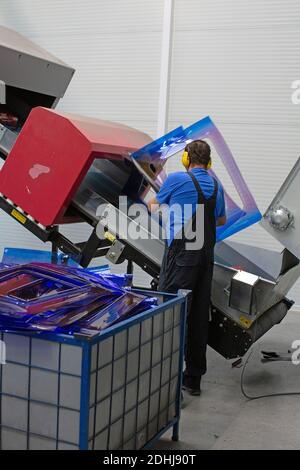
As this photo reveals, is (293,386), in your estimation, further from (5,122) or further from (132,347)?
(5,122)

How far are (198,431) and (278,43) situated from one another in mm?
4084

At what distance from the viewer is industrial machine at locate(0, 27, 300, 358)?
10.7 ft

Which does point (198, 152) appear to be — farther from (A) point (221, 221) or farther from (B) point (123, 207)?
(B) point (123, 207)

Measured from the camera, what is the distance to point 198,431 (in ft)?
9.19

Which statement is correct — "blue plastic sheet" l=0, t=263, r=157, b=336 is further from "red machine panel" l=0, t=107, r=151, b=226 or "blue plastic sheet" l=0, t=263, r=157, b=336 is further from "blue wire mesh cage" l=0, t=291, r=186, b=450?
"red machine panel" l=0, t=107, r=151, b=226

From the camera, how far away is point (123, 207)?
3.77 m

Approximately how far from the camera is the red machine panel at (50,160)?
327 centimetres

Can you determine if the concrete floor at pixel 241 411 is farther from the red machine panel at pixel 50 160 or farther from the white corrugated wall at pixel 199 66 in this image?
the white corrugated wall at pixel 199 66

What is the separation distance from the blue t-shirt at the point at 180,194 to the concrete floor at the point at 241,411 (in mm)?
979

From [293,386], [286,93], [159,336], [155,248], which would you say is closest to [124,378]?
[159,336]

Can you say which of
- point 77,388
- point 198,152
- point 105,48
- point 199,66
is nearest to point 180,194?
point 198,152

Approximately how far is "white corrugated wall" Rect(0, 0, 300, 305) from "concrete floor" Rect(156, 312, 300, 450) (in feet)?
6.69

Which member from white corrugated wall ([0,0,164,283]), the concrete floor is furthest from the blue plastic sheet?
white corrugated wall ([0,0,164,283])

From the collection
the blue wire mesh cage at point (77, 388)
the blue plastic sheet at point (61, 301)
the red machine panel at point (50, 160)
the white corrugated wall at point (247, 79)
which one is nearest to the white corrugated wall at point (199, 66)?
the white corrugated wall at point (247, 79)
